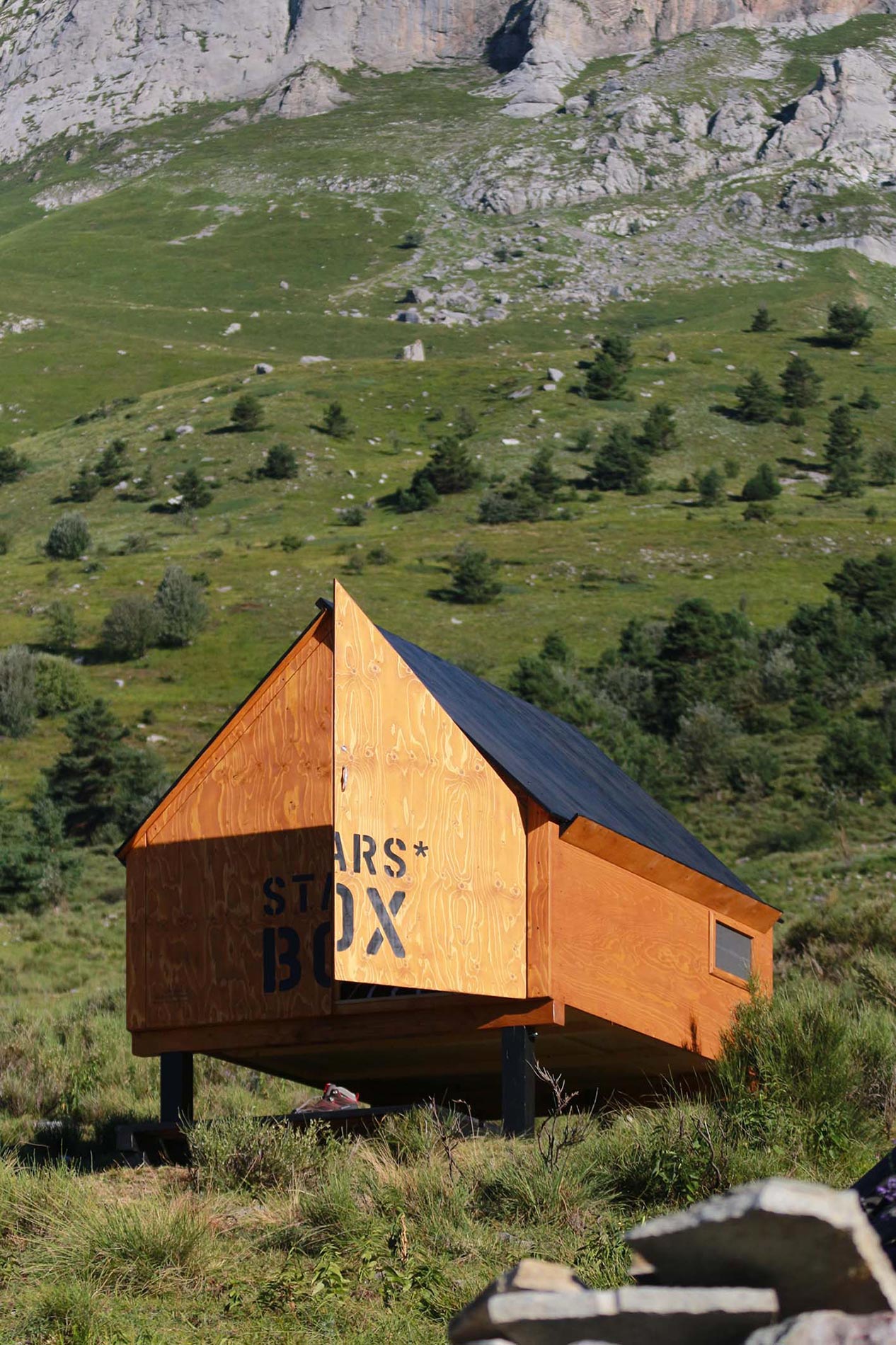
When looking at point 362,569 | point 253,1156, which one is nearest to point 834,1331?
point 253,1156

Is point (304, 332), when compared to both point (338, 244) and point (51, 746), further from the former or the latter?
point (51, 746)

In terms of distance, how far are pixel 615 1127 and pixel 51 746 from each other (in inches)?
1541

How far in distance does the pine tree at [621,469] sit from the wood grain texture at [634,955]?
61.4 metres

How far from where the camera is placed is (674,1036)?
491 inches

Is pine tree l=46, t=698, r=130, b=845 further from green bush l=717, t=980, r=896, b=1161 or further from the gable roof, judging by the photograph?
green bush l=717, t=980, r=896, b=1161

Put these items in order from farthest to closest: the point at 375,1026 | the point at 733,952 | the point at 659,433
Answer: the point at 659,433, the point at 733,952, the point at 375,1026

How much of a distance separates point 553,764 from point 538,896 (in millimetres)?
2360

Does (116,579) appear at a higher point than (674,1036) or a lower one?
lower

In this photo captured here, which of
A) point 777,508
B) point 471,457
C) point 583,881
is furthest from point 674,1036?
point 471,457

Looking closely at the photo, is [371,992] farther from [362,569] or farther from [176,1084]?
[362,569]

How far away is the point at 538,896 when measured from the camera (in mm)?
11117

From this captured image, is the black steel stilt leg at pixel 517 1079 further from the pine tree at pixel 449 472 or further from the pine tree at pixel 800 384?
the pine tree at pixel 800 384

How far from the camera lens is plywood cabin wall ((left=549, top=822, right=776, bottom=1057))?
11344 mm

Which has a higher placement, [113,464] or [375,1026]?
[375,1026]
